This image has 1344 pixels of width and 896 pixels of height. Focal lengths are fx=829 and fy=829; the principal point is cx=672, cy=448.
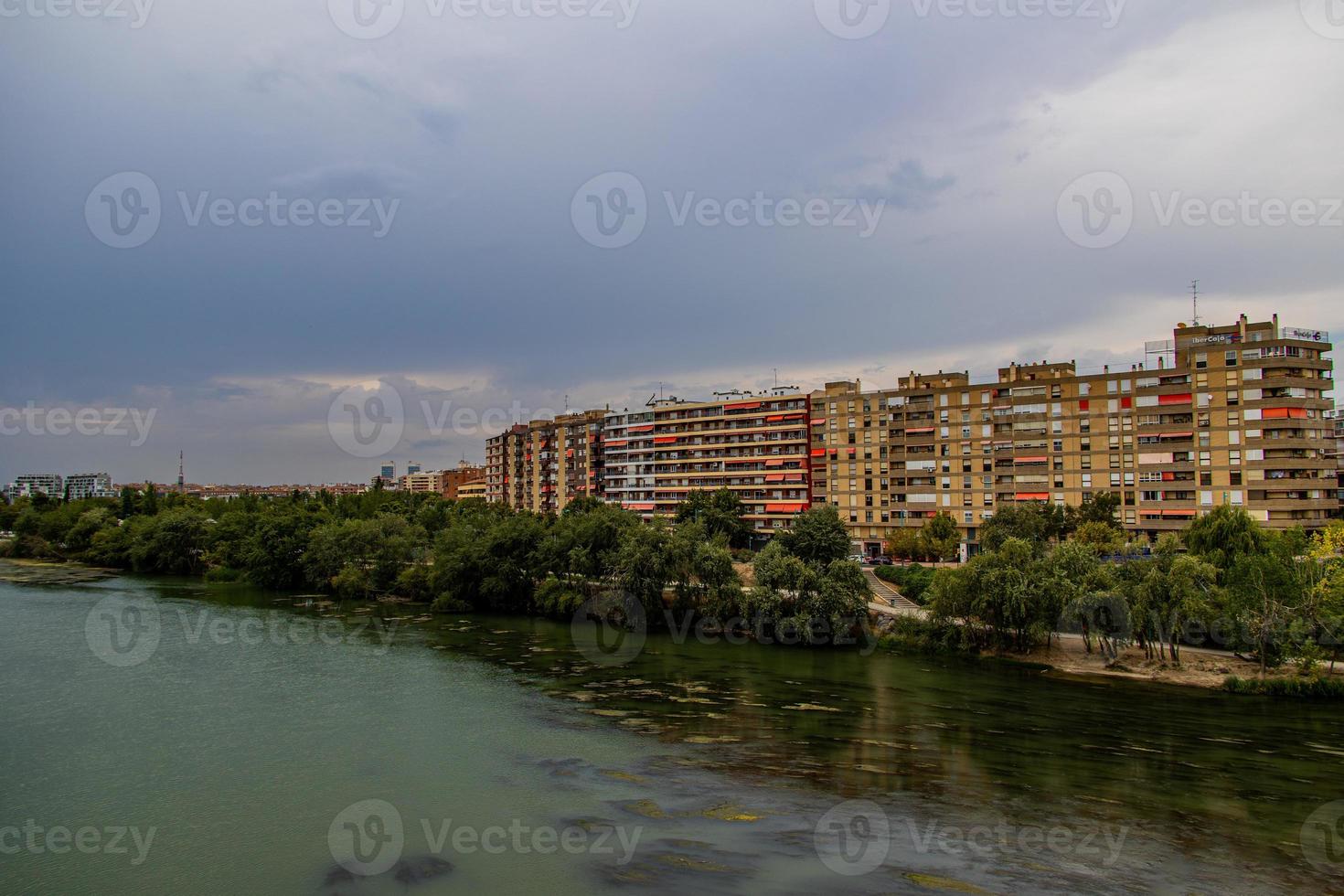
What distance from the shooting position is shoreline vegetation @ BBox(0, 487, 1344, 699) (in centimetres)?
3419

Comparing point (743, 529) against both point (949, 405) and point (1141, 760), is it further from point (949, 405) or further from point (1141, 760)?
point (1141, 760)

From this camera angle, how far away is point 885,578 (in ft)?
193

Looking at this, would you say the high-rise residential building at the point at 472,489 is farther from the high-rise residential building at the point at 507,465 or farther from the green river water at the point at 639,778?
the green river water at the point at 639,778

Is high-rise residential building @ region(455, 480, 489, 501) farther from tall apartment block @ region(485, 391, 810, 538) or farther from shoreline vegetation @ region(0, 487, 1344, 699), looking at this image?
shoreline vegetation @ region(0, 487, 1344, 699)

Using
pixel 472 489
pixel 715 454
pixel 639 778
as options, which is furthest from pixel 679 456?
pixel 472 489

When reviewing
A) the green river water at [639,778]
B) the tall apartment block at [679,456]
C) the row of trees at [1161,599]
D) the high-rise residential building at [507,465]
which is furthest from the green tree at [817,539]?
the high-rise residential building at [507,465]

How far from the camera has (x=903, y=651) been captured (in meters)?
40.8

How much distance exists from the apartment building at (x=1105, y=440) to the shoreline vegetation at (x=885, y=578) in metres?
4.44

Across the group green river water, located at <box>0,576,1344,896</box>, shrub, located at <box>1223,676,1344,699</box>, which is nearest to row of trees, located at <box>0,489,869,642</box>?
green river water, located at <box>0,576,1344,896</box>

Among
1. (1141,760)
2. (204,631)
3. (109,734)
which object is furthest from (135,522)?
(1141,760)

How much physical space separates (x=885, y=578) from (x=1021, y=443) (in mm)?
17474

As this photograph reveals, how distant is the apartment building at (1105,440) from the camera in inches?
2218

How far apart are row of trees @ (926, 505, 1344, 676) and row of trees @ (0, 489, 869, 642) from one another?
6172 millimetres

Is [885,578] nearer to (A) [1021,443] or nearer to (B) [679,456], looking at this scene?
(A) [1021,443]
